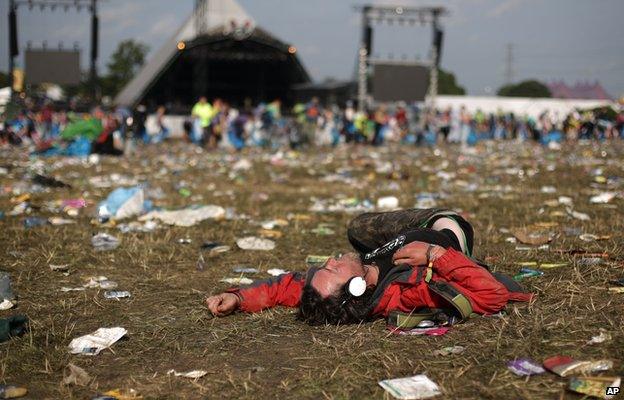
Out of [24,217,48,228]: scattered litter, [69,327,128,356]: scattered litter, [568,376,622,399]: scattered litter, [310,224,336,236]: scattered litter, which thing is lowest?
[24,217,48,228]: scattered litter

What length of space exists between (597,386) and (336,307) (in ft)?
4.21

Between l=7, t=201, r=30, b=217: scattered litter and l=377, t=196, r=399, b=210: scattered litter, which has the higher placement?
l=377, t=196, r=399, b=210: scattered litter

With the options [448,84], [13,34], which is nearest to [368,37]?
[13,34]

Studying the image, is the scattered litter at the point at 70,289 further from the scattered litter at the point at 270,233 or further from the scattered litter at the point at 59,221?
the scattered litter at the point at 59,221

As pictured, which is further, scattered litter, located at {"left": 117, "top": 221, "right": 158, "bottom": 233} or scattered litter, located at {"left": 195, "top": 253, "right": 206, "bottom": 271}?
scattered litter, located at {"left": 117, "top": 221, "right": 158, "bottom": 233}

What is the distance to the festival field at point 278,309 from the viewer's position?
2666 millimetres

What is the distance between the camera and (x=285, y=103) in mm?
37062

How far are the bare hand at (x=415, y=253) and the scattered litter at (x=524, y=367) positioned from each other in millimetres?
700

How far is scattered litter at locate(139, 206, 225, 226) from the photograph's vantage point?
639 centimetres

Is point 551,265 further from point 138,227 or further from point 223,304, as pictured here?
point 138,227

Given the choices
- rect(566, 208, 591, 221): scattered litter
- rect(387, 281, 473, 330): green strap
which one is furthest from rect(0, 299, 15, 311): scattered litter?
rect(566, 208, 591, 221): scattered litter

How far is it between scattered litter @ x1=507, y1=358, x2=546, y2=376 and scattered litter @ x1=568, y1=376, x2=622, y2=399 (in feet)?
0.59

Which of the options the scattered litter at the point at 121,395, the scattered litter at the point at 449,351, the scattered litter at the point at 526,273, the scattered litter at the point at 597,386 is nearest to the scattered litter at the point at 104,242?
the scattered litter at the point at 121,395

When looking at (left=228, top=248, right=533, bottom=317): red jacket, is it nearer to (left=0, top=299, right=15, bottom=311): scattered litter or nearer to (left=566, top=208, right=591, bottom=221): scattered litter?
(left=0, top=299, right=15, bottom=311): scattered litter
